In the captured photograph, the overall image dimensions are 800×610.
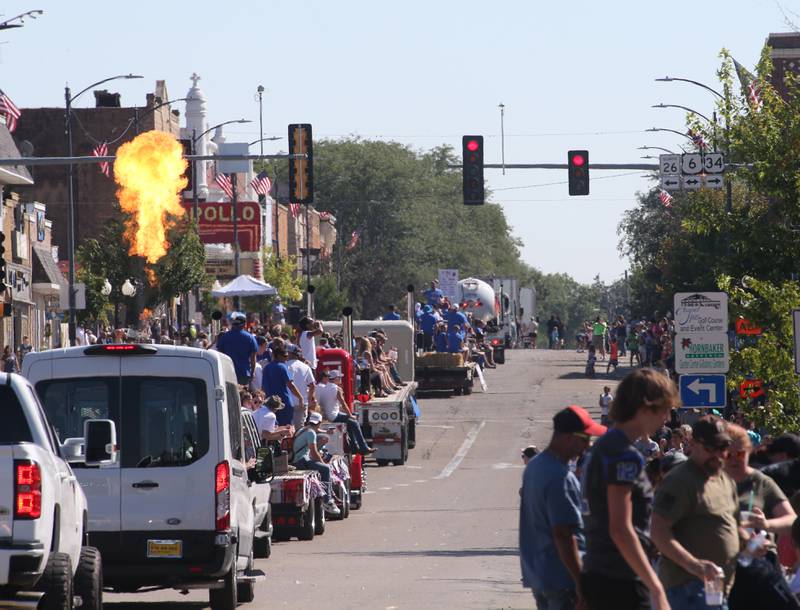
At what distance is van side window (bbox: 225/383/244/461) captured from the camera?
14.4 m

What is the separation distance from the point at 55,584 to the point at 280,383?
47.8 feet

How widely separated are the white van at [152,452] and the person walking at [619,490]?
607cm

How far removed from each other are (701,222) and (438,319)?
85.6ft

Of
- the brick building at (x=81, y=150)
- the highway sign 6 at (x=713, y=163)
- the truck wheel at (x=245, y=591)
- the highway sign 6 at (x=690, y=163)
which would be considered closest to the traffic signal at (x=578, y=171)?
the highway sign 6 at (x=690, y=163)

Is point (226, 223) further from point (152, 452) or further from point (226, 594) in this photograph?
point (152, 452)

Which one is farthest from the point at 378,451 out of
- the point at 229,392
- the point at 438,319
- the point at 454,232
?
the point at 454,232

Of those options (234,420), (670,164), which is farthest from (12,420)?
(670,164)

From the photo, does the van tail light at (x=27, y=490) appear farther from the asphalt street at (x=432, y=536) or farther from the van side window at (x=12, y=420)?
the asphalt street at (x=432, y=536)

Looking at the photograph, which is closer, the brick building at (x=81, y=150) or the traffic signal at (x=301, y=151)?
the traffic signal at (x=301, y=151)

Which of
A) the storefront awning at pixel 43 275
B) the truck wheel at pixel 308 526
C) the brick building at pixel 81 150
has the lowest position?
the truck wheel at pixel 308 526

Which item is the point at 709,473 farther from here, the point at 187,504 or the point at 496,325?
the point at 496,325

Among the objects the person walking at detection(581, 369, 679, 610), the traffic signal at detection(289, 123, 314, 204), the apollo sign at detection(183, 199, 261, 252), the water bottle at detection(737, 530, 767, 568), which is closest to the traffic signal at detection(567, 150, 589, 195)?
the traffic signal at detection(289, 123, 314, 204)

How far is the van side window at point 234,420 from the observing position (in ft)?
47.2

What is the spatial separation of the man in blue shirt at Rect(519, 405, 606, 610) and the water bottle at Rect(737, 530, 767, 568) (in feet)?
2.97
